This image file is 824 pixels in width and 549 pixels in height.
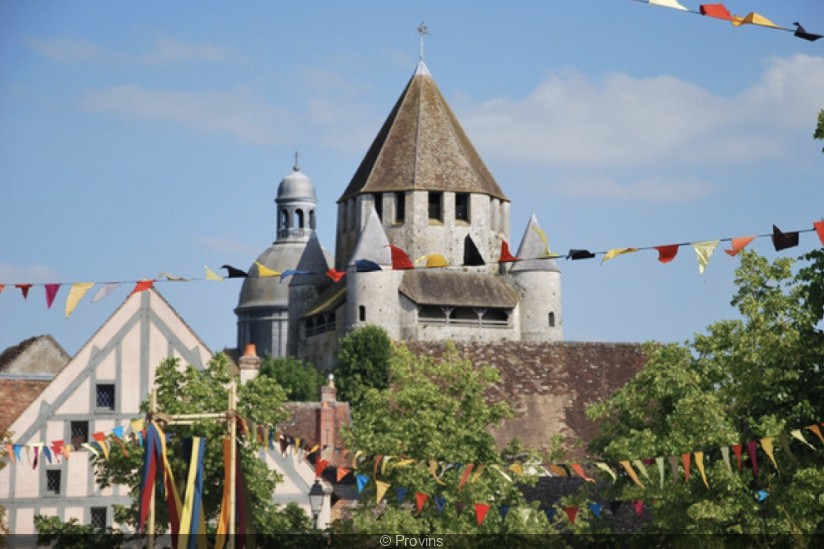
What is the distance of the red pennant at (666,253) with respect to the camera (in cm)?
2758

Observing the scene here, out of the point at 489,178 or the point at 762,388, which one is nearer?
the point at 762,388

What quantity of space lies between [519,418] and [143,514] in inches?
1996

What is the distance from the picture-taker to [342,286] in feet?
320

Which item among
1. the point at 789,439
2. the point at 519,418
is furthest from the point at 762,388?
the point at 519,418

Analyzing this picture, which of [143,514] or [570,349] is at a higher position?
[570,349]

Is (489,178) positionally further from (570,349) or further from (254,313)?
(254,313)

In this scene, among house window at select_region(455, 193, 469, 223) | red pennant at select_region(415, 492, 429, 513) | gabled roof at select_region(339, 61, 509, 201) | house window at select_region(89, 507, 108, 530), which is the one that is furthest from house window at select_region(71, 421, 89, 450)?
house window at select_region(455, 193, 469, 223)

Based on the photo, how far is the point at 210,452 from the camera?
38062mm

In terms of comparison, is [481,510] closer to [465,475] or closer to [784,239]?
[465,475]

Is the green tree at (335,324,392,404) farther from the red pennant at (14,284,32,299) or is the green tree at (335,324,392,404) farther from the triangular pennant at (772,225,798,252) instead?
the triangular pennant at (772,225,798,252)

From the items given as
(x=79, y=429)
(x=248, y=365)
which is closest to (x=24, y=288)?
(x=79, y=429)

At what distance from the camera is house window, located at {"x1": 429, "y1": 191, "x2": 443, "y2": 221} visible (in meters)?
98.4

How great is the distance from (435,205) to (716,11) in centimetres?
7502

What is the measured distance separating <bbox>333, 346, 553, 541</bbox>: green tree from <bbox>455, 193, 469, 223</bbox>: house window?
49036 mm
